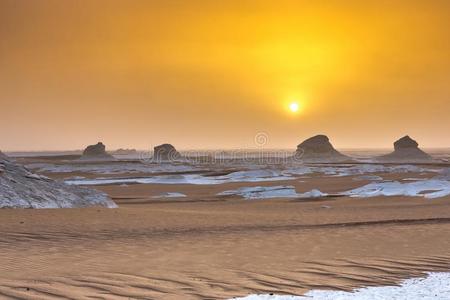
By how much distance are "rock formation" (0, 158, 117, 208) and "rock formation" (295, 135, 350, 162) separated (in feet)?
440

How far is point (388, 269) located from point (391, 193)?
2804 centimetres

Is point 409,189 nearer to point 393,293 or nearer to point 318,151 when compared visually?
point 393,293

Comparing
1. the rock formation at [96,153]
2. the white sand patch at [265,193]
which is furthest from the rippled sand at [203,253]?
the rock formation at [96,153]

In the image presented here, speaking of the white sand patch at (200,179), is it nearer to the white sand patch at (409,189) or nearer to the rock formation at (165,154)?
the white sand patch at (409,189)

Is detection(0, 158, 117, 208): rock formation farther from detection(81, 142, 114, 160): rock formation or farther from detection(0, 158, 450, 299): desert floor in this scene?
detection(81, 142, 114, 160): rock formation

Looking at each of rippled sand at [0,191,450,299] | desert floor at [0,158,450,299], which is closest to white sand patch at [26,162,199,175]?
desert floor at [0,158,450,299]

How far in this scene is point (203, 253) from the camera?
13633 millimetres

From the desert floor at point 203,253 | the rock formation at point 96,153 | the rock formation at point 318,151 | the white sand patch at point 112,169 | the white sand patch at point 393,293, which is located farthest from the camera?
the rock formation at point 96,153

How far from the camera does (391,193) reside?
3822 centimetres

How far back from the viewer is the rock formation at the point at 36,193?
2284 cm

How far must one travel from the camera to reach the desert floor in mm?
9691

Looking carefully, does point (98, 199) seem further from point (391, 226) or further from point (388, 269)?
point (388, 269)

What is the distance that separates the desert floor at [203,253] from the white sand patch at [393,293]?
15.6 inches

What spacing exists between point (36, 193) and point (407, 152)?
143 m
